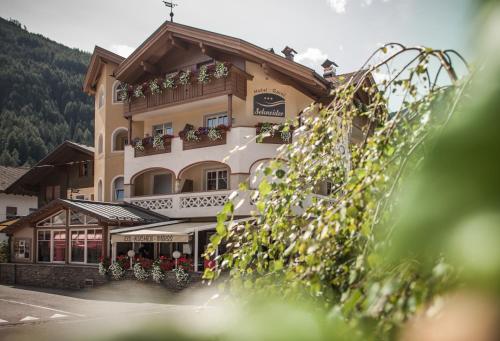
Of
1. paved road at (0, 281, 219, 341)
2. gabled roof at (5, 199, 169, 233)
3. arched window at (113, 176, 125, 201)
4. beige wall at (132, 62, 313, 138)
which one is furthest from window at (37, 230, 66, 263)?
beige wall at (132, 62, 313, 138)

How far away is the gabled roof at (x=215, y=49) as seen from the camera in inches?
790

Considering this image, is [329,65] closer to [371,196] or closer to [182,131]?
[182,131]

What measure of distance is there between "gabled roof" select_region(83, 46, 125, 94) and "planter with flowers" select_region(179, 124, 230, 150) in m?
7.24

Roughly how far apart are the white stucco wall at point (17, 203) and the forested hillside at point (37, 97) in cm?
3237

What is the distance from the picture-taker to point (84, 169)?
2973cm

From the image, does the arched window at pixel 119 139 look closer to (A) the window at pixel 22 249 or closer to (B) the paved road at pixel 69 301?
(A) the window at pixel 22 249

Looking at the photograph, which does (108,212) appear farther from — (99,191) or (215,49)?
(215,49)

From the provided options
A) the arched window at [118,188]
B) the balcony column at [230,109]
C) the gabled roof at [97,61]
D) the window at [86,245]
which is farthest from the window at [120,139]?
the balcony column at [230,109]

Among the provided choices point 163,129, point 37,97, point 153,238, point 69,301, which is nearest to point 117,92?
point 163,129

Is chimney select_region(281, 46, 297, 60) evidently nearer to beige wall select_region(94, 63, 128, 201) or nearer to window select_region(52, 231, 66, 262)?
beige wall select_region(94, 63, 128, 201)

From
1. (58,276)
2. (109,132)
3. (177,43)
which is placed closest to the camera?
(58,276)

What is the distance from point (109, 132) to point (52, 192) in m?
8.31

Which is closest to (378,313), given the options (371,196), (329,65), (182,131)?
(371,196)

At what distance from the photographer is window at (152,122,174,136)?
24327 millimetres
